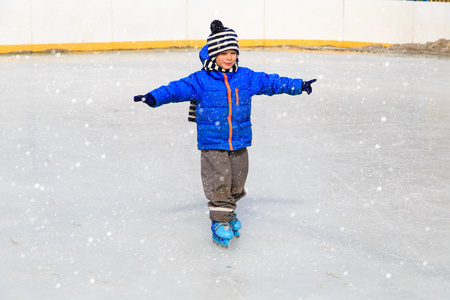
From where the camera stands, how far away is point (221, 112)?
3.02 m

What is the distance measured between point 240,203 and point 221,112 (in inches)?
35.6

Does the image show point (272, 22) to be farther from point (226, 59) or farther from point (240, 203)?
point (226, 59)

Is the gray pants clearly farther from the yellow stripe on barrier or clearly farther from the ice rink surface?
the yellow stripe on barrier

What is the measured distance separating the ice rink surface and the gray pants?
16cm

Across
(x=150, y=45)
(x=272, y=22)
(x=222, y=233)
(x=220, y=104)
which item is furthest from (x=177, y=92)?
(x=272, y=22)

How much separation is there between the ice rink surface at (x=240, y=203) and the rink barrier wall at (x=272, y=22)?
25.3 ft

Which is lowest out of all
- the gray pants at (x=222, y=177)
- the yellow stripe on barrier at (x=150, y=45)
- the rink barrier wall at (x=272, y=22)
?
the gray pants at (x=222, y=177)

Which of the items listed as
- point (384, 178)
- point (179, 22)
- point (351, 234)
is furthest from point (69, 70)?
point (351, 234)

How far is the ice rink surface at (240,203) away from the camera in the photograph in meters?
2.66

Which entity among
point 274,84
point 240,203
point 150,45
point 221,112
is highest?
point 150,45

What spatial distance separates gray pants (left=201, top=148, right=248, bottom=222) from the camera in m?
3.07

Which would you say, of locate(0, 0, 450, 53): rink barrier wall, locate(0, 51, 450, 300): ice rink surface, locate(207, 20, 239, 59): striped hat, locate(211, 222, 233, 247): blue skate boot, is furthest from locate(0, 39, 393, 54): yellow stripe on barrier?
locate(211, 222, 233, 247): blue skate boot

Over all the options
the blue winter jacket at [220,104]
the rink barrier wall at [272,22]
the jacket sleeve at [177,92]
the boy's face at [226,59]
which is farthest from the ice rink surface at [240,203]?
the rink barrier wall at [272,22]

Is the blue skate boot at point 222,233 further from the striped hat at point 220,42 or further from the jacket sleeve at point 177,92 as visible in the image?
the striped hat at point 220,42
